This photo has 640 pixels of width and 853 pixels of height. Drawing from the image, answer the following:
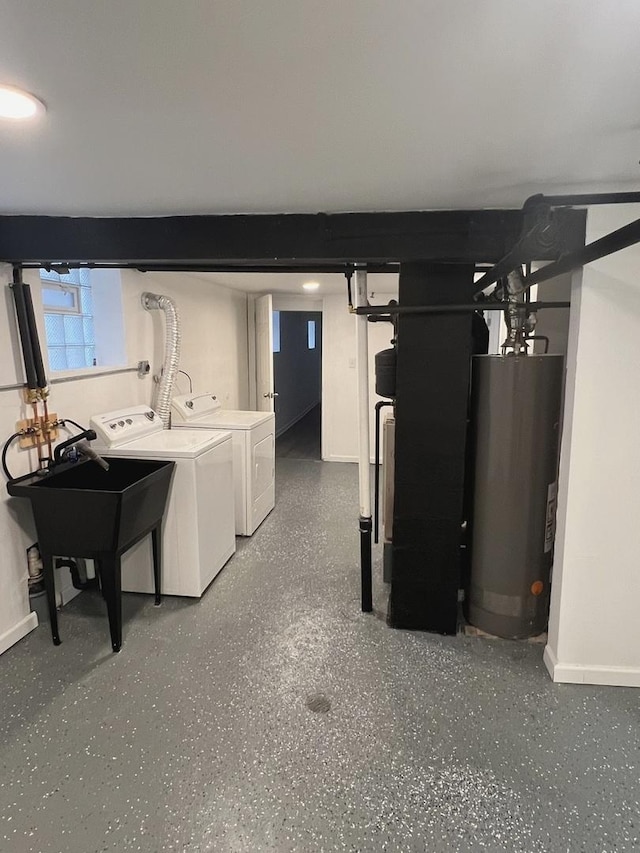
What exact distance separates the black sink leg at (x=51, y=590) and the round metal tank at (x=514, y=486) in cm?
214

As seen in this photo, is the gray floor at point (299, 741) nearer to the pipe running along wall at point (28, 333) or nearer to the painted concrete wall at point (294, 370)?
the pipe running along wall at point (28, 333)

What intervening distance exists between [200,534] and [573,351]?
7.09 feet

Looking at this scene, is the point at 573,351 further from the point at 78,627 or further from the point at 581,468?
the point at 78,627

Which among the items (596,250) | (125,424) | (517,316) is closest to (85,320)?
(125,424)

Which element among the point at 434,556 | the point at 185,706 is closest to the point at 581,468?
the point at 434,556

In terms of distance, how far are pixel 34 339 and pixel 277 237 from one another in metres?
1.34

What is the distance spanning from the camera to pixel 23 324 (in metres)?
2.36

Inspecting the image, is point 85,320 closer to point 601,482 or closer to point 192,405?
point 192,405

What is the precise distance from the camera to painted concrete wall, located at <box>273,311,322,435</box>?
7.70 meters

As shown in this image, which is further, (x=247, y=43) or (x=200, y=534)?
(x=200, y=534)

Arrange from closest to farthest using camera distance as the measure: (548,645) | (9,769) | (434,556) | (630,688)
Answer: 1. (9,769)
2. (630,688)
3. (548,645)
4. (434,556)

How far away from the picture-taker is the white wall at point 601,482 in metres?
1.88

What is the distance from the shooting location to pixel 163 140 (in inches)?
51.9

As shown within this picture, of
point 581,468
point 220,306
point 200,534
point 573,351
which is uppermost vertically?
point 220,306
